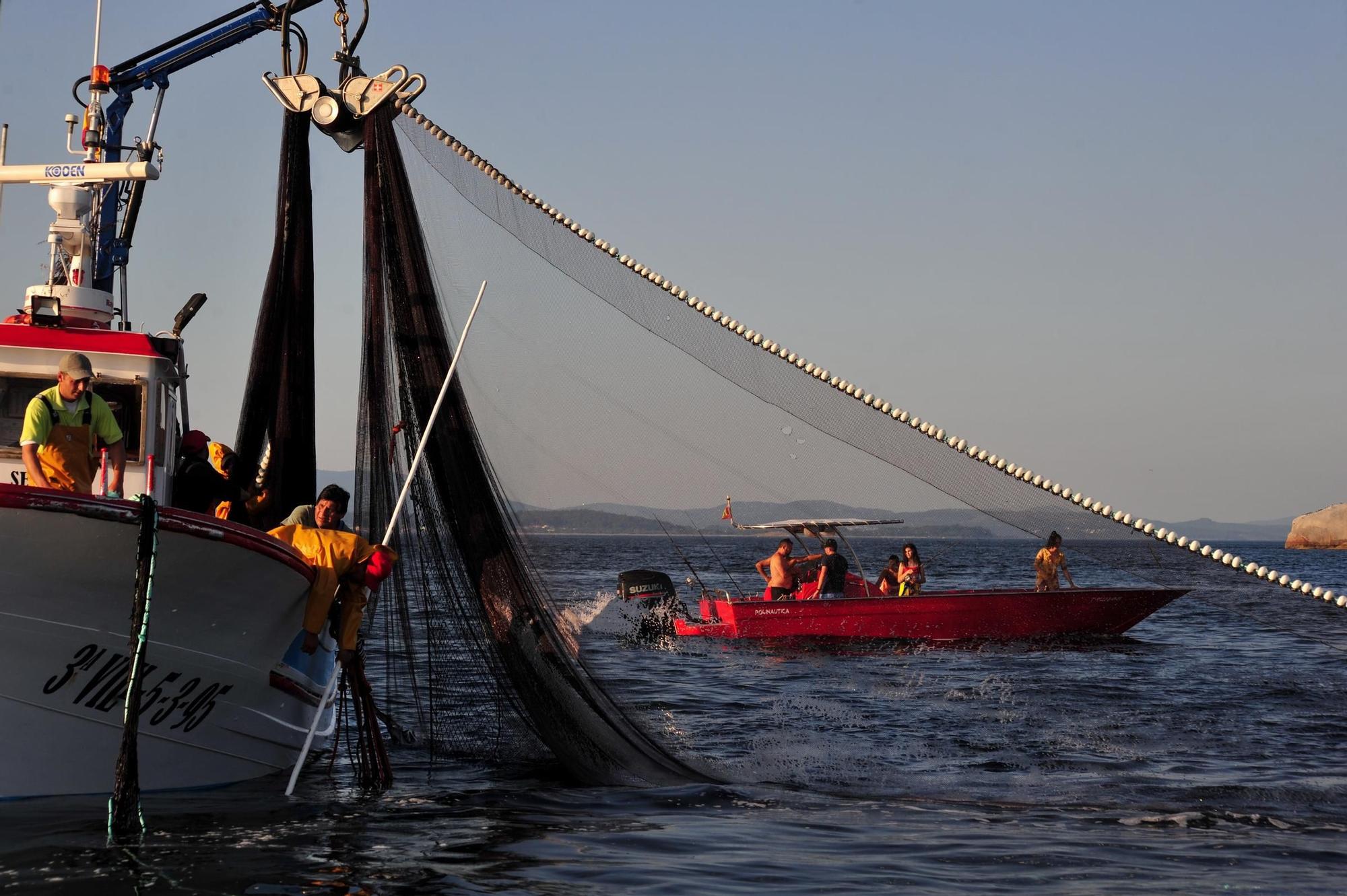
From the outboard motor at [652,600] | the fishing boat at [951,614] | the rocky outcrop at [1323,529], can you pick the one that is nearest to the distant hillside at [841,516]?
the fishing boat at [951,614]

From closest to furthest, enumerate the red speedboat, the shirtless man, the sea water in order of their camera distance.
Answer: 1. the sea water
2. the red speedboat
3. the shirtless man

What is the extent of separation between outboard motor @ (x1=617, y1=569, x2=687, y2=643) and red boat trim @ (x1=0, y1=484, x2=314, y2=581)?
15805 mm

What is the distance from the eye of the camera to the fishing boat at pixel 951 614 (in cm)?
2045

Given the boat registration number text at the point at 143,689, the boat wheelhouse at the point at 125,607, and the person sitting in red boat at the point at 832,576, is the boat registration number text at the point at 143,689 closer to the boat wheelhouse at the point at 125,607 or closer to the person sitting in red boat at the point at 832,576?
the boat wheelhouse at the point at 125,607

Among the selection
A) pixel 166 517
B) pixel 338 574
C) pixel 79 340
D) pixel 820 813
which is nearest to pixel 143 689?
pixel 166 517

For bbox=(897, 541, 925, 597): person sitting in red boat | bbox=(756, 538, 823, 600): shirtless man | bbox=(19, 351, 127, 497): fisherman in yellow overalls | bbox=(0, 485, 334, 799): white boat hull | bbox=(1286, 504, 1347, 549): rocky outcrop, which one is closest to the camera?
bbox=(0, 485, 334, 799): white boat hull

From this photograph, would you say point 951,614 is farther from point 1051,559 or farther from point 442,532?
point 442,532

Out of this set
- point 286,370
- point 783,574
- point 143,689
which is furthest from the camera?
point 783,574

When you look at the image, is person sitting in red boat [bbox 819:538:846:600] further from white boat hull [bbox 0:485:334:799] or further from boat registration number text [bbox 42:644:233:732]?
boat registration number text [bbox 42:644:233:732]

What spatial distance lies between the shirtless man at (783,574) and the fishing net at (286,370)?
42.9 ft

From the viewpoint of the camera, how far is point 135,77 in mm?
11883

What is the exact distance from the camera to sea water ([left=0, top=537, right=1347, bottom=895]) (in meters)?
7.09

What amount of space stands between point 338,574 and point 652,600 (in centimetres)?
1638

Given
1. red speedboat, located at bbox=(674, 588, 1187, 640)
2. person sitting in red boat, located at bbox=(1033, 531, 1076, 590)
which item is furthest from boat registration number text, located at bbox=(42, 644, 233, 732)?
red speedboat, located at bbox=(674, 588, 1187, 640)
